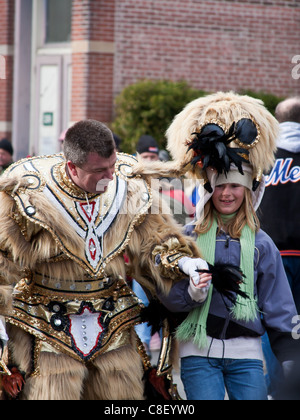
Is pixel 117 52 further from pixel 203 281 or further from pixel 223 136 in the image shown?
pixel 203 281

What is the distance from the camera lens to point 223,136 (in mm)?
3812

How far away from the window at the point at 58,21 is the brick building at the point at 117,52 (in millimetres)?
18

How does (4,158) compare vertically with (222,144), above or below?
below

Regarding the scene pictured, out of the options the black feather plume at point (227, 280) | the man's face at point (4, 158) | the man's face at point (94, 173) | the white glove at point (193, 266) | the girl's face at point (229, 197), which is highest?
the man's face at point (94, 173)

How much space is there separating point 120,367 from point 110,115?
8.84m

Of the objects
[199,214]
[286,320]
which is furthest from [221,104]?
[286,320]

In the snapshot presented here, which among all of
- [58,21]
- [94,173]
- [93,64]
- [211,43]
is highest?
[58,21]

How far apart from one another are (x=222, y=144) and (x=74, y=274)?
3.28 ft

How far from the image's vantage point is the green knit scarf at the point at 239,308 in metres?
3.72

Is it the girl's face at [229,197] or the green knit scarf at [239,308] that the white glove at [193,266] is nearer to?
the green knit scarf at [239,308]

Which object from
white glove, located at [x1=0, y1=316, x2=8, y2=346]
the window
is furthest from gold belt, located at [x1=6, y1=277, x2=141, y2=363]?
the window

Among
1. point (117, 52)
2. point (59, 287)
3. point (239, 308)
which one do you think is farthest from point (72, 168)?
point (117, 52)

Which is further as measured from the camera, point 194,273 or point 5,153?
point 5,153

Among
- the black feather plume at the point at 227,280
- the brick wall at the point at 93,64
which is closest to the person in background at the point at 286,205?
the black feather plume at the point at 227,280
